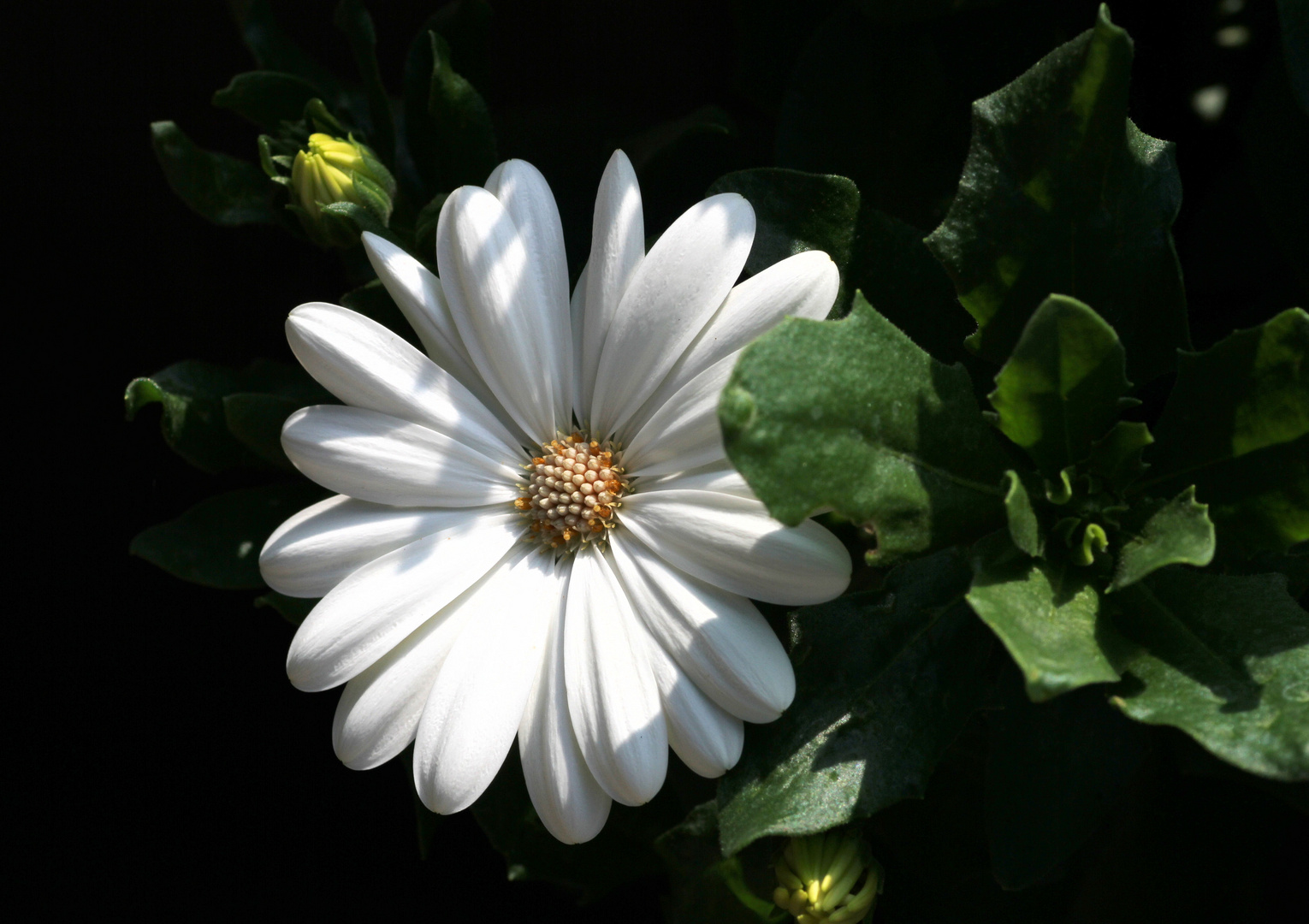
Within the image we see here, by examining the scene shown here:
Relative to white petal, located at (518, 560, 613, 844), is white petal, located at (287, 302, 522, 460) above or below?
above

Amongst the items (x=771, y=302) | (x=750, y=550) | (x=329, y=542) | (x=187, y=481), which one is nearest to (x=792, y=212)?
(x=771, y=302)

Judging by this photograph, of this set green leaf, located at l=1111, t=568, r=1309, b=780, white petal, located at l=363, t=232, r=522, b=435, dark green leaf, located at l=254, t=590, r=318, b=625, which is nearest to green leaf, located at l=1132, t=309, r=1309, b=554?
green leaf, located at l=1111, t=568, r=1309, b=780

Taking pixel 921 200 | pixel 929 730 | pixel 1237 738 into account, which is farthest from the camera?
pixel 921 200

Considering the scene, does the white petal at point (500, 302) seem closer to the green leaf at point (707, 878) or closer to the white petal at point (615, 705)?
the white petal at point (615, 705)

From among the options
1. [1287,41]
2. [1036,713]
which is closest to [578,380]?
[1036,713]

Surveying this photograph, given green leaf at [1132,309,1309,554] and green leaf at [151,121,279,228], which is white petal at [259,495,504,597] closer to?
green leaf at [151,121,279,228]

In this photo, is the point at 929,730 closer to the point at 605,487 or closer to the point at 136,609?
the point at 605,487
